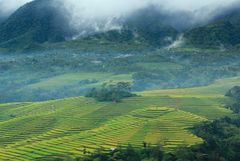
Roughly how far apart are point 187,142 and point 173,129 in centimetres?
709

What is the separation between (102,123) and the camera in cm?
8312

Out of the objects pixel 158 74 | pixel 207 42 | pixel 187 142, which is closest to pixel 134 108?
pixel 187 142

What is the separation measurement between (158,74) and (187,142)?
78388mm

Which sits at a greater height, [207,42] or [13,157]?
[207,42]

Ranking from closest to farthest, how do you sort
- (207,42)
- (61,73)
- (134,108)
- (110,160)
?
(110,160) < (134,108) < (61,73) < (207,42)

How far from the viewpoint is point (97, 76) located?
148 metres

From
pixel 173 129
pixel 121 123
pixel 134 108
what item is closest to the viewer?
pixel 173 129

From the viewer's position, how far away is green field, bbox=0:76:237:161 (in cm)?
6950

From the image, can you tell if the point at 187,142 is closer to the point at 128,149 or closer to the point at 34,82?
the point at 128,149

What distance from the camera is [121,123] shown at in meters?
81.2

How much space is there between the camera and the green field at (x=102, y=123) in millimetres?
69500

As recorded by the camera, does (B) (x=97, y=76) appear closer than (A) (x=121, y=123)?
No

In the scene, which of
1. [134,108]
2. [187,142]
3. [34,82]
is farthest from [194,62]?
[187,142]

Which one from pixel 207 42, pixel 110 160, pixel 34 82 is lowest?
pixel 110 160
